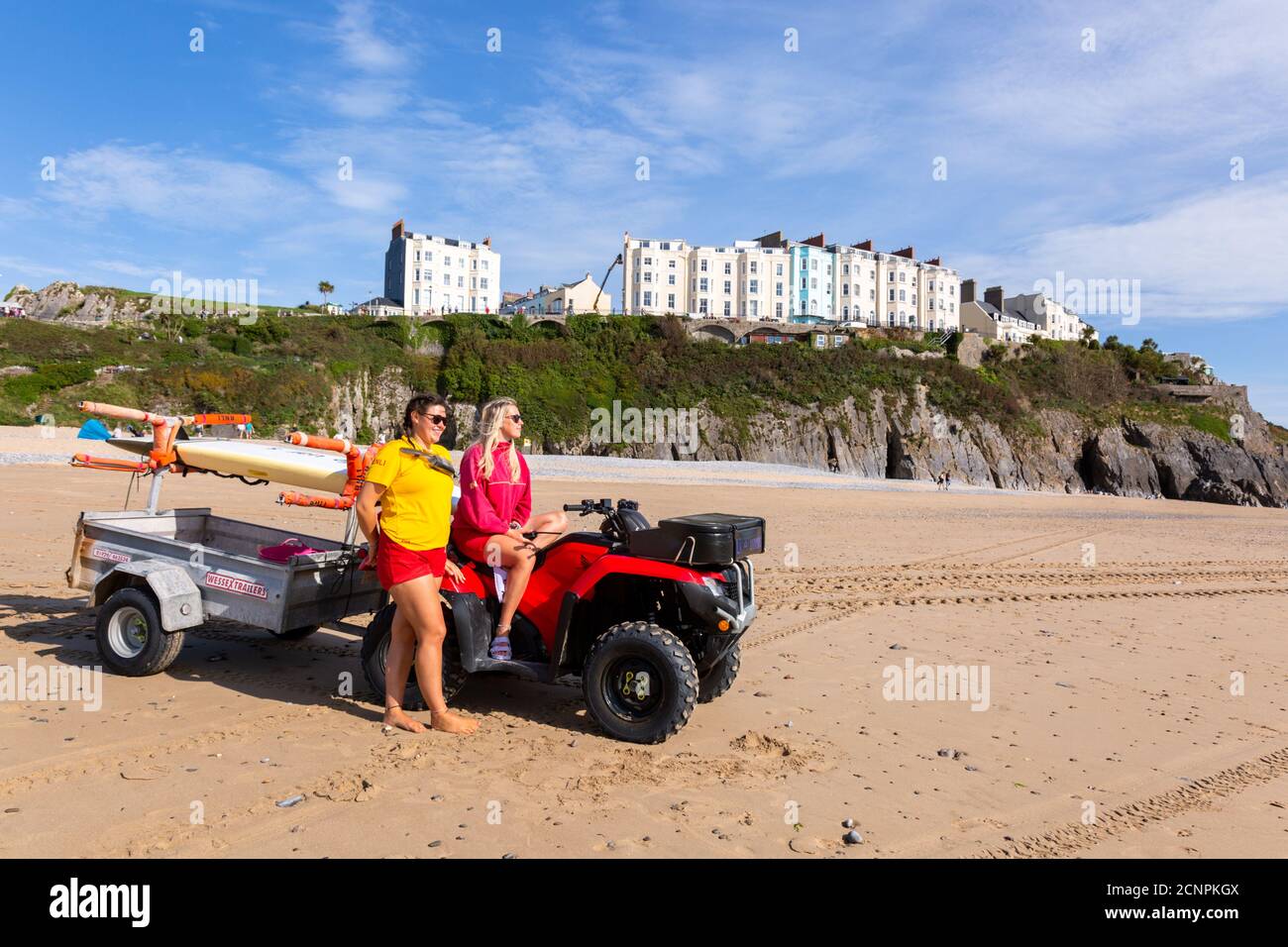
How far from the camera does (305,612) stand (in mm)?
5414

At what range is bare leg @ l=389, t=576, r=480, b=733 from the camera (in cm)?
455

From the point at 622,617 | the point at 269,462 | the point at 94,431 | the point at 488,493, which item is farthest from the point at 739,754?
the point at 94,431

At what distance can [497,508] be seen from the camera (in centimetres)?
484

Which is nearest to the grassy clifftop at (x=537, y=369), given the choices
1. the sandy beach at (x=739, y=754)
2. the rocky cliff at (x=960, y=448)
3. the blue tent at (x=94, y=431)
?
the rocky cliff at (x=960, y=448)

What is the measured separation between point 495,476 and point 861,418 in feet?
168

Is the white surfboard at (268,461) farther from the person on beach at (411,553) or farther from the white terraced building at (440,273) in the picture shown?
the white terraced building at (440,273)

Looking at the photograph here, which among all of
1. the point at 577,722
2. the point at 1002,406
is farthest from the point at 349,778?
the point at 1002,406

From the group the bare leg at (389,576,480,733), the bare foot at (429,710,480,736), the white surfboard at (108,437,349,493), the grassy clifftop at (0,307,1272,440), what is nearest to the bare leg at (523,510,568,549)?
the bare leg at (389,576,480,733)

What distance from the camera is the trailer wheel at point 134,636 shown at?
5348 mm

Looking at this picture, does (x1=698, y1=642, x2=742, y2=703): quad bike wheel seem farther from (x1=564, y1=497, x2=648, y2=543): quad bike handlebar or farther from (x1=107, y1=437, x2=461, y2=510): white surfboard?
(x1=107, y1=437, x2=461, y2=510): white surfboard

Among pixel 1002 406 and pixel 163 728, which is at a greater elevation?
pixel 1002 406

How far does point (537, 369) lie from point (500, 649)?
4913 centimetres
